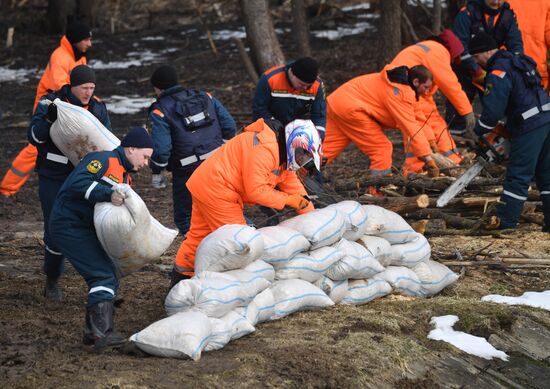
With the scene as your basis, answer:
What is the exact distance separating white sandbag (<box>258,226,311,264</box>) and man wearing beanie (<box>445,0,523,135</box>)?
4.96 meters

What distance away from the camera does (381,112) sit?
958 centimetres

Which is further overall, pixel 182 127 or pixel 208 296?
pixel 182 127

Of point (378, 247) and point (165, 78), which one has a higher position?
point (165, 78)

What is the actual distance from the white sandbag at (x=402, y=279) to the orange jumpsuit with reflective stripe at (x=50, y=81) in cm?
400

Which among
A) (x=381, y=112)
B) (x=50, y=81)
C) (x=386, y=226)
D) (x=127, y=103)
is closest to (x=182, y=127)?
(x=386, y=226)

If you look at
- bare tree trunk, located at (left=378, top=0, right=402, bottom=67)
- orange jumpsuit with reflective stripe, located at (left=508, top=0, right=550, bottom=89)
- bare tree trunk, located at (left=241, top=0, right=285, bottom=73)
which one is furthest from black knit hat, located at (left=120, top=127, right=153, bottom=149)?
bare tree trunk, located at (left=378, top=0, right=402, bottom=67)

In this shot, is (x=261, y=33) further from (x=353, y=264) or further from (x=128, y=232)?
(x=128, y=232)

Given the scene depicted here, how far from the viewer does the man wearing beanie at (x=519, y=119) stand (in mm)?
8438

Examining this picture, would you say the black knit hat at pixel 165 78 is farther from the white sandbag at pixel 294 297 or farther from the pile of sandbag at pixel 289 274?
the white sandbag at pixel 294 297

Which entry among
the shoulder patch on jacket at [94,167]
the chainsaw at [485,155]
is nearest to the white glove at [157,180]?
the shoulder patch on jacket at [94,167]

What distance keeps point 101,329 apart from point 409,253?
2.48m

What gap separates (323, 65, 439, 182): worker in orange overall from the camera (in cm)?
937

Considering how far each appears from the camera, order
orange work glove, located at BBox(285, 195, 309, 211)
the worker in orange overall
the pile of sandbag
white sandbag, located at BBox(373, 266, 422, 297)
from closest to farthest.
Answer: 1. the pile of sandbag
2. orange work glove, located at BBox(285, 195, 309, 211)
3. white sandbag, located at BBox(373, 266, 422, 297)
4. the worker in orange overall

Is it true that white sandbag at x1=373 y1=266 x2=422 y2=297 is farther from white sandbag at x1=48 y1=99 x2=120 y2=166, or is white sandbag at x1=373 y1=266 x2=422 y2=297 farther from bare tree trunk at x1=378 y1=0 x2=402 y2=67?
bare tree trunk at x1=378 y1=0 x2=402 y2=67
